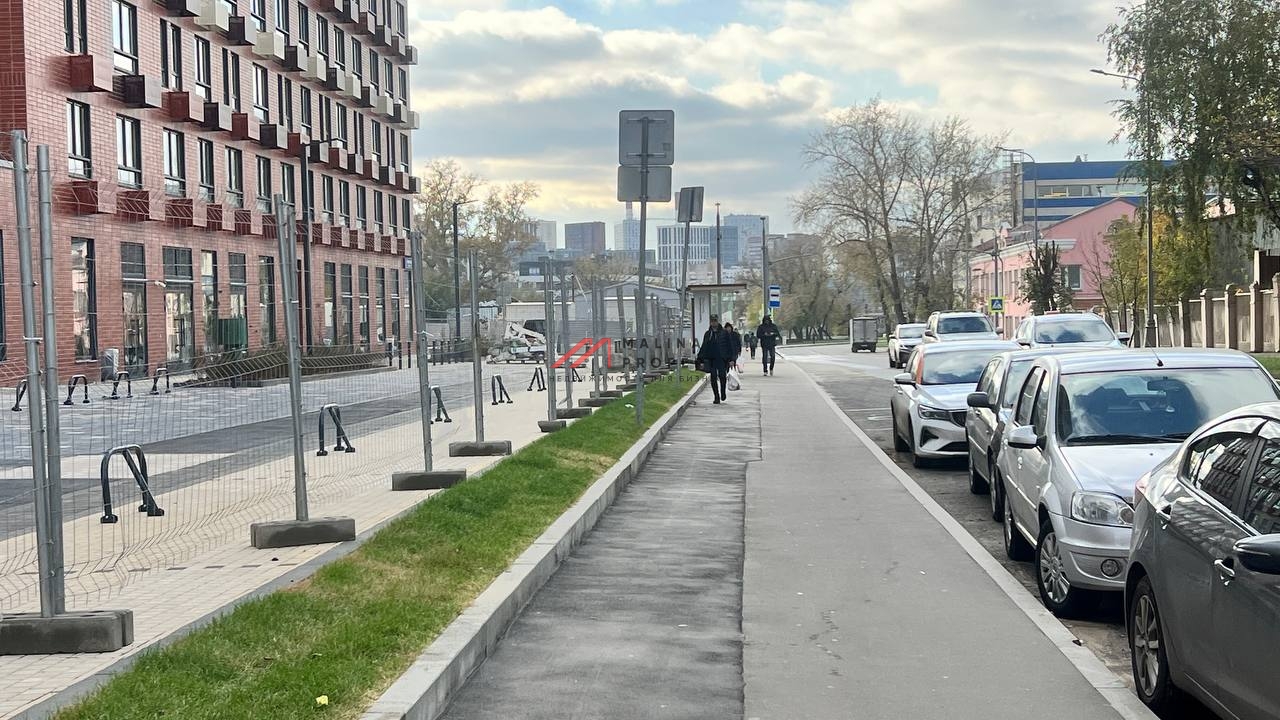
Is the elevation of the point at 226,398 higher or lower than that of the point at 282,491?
higher

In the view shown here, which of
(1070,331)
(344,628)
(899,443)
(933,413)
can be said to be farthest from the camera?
(1070,331)

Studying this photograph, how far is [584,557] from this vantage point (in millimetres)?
10398

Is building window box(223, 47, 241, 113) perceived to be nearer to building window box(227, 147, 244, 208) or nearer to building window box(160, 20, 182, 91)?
building window box(227, 147, 244, 208)

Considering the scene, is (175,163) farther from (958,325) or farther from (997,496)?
(997,496)

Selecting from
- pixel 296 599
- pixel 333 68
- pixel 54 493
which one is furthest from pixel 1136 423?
pixel 333 68

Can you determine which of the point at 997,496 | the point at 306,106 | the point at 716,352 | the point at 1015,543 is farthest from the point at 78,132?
the point at 1015,543

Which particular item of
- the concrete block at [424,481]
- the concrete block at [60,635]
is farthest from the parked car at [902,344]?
the concrete block at [60,635]

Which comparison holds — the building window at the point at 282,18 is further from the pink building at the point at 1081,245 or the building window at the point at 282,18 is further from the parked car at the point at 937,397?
the pink building at the point at 1081,245

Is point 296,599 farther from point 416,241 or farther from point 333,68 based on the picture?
point 333,68

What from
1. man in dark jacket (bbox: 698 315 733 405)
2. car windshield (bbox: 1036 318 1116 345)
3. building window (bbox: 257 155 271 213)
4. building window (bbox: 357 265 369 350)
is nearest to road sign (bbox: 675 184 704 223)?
man in dark jacket (bbox: 698 315 733 405)

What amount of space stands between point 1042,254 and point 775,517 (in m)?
63.6

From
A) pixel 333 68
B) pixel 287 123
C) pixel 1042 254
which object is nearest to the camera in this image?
pixel 287 123

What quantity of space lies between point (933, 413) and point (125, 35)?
1111 inches

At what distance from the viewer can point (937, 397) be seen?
16.7 metres
